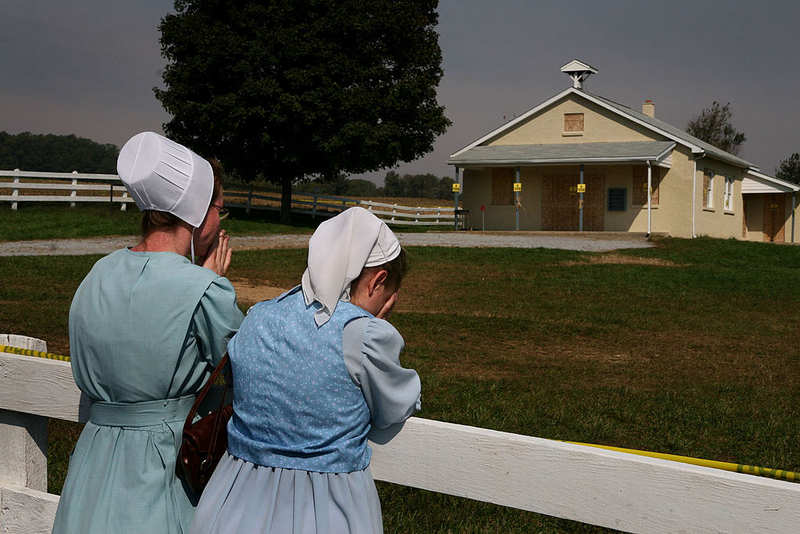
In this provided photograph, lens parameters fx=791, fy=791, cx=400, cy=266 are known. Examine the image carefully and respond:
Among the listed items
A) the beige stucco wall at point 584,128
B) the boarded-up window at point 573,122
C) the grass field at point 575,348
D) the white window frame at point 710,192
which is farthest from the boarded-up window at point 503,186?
the grass field at point 575,348

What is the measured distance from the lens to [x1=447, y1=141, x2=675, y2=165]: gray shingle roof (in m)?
29.8

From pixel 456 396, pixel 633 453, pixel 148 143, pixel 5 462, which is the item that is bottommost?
pixel 456 396

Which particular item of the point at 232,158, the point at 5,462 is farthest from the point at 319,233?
the point at 232,158

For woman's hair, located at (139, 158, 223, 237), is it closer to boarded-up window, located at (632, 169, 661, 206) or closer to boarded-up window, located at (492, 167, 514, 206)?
boarded-up window, located at (632, 169, 661, 206)

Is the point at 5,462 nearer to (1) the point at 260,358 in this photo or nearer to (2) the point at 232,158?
(1) the point at 260,358

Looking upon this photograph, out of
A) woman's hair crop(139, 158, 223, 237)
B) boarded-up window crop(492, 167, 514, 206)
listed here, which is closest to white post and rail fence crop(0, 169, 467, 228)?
boarded-up window crop(492, 167, 514, 206)

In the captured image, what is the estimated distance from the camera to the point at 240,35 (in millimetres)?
32969

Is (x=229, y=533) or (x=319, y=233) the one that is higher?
(x=319, y=233)

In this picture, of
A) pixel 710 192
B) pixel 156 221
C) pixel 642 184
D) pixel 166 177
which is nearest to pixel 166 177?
pixel 166 177

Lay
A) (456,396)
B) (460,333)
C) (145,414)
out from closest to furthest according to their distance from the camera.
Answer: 1. (145,414)
2. (456,396)
3. (460,333)

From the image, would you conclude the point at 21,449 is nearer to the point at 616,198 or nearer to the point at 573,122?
the point at 616,198

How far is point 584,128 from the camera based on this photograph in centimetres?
3325

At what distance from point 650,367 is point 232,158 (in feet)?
91.0

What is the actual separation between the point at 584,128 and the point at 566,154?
2642 mm
